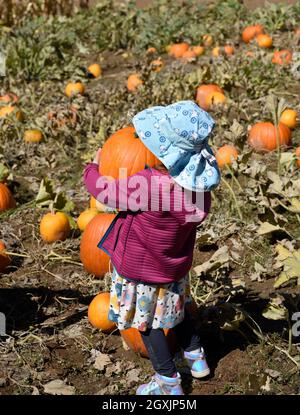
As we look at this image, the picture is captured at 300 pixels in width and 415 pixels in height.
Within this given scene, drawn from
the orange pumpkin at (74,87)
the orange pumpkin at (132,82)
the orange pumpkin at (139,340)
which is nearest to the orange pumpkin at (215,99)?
the orange pumpkin at (132,82)

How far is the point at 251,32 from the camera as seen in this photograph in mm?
10391

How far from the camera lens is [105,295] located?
4.54 meters

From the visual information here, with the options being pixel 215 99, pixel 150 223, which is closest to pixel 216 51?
pixel 215 99

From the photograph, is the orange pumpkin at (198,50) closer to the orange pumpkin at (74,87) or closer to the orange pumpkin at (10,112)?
the orange pumpkin at (74,87)

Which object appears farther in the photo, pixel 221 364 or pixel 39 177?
pixel 39 177

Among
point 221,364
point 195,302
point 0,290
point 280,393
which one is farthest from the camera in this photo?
point 0,290

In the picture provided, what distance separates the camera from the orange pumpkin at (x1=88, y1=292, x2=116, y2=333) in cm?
444

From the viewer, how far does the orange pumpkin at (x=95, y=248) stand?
5.02m

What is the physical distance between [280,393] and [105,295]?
1.26 m

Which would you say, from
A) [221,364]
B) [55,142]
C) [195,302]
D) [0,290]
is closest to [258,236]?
[195,302]

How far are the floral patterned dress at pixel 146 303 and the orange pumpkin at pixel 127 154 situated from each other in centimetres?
62

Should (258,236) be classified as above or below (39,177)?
above

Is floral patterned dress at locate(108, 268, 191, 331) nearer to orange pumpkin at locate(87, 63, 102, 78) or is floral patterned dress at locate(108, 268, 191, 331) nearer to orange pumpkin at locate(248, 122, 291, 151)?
orange pumpkin at locate(248, 122, 291, 151)
